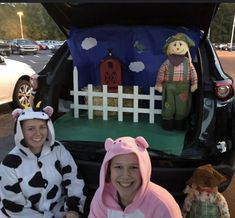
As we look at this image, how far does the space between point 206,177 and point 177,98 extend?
31.6 inches

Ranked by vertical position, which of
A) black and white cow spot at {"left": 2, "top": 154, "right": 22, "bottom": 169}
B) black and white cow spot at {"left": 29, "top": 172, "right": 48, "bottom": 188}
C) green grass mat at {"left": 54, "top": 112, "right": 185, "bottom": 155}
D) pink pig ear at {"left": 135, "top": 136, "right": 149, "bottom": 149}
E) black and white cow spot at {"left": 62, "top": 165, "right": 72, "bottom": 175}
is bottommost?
black and white cow spot at {"left": 29, "top": 172, "right": 48, "bottom": 188}

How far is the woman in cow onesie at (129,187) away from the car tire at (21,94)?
5157mm

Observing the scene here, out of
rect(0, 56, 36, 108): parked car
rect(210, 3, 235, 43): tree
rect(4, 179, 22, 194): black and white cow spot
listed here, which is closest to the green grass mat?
rect(4, 179, 22, 194): black and white cow spot

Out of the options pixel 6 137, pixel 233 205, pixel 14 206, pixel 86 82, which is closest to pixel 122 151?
pixel 14 206

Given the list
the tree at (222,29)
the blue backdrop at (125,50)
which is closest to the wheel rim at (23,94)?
the blue backdrop at (125,50)

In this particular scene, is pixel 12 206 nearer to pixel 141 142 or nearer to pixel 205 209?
pixel 141 142

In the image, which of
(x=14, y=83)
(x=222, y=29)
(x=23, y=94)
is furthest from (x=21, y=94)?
(x=222, y=29)

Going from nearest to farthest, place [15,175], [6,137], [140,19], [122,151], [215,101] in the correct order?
[122,151], [15,175], [215,101], [140,19], [6,137]

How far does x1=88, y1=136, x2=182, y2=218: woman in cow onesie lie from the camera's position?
2.19 meters

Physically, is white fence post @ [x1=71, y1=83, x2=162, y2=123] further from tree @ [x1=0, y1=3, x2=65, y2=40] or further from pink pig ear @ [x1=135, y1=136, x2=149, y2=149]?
tree @ [x1=0, y1=3, x2=65, y2=40]

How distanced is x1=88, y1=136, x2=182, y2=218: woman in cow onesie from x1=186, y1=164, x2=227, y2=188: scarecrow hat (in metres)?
0.51

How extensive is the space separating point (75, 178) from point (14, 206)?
1.46 feet

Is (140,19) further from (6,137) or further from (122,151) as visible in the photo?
(6,137)

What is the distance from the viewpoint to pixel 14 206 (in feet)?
9.14
